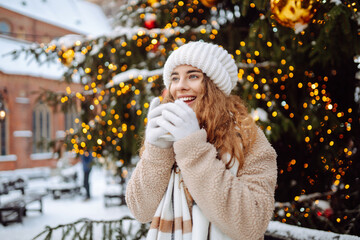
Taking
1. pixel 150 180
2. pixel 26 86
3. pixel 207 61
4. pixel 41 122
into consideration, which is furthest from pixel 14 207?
pixel 41 122

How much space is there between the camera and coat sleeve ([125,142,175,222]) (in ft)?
4.20

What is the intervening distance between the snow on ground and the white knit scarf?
4825 millimetres

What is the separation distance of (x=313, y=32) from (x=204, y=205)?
2394 millimetres

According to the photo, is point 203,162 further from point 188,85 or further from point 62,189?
point 62,189

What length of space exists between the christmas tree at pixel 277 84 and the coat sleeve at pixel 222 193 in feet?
4.74

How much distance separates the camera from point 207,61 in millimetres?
1395

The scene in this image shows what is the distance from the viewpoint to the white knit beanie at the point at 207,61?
4.58ft

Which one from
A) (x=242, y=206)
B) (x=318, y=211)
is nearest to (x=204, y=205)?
(x=242, y=206)

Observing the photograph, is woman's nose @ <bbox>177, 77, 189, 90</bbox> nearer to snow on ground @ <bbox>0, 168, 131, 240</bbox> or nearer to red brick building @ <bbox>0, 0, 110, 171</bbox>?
snow on ground @ <bbox>0, 168, 131, 240</bbox>

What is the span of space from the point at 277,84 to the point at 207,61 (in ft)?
7.97

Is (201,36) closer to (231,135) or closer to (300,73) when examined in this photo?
(300,73)

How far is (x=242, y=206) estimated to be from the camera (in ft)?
3.76

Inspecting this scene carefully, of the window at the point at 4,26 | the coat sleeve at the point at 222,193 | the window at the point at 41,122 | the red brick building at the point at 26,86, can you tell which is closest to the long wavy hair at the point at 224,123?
the coat sleeve at the point at 222,193

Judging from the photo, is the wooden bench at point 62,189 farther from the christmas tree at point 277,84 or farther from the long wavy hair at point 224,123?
the long wavy hair at point 224,123
